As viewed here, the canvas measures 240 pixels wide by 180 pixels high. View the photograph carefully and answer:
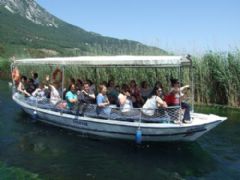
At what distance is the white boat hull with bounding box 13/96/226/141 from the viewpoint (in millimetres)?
13570

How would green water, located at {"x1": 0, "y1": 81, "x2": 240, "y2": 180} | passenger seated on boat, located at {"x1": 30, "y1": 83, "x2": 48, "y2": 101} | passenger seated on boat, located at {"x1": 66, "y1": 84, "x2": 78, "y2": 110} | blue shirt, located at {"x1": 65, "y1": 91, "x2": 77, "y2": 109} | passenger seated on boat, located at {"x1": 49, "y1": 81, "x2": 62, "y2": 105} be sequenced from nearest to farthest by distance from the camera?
green water, located at {"x1": 0, "y1": 81, "x2": 240, "y2": 180}
passenger seated on boat, located at {"x1": 66, "y1": 84, "x2": 78, "y2": 110}
blue shirt, located at {"x1": 65, "y1": 91, "x2": 77, "y2": 109}
passenger seated on boat, located at {"x1": 49, "y1": 81, "x2": 62, "y2": 105}
passenger seated on boat, located at {"x1": 30, "y1": 83, "x2": 48, "y2": 101}

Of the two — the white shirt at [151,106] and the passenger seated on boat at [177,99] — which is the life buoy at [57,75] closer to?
the white shirt at [151,106]

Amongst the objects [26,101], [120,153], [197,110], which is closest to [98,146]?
[120,153]

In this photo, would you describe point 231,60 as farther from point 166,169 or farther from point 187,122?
point 166,169

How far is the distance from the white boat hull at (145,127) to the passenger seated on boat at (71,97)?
396mm

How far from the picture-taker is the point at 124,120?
14727mm

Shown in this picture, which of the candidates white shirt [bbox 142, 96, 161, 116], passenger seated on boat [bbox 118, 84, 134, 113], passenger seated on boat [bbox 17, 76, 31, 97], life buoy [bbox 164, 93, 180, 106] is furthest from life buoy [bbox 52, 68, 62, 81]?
life buoy [bbox 164, 93, 180, 106]

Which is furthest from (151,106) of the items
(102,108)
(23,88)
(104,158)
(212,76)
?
(212,76)

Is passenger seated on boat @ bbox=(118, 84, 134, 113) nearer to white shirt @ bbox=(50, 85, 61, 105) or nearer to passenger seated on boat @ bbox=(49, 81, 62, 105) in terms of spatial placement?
passenger seated on boat @ bbox=(49, 81, 62, 105)

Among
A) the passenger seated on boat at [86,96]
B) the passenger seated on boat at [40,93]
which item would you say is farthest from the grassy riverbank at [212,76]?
the passenger seated on boat at [86,96]

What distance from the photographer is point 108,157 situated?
13289 mm

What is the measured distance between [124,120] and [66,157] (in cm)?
251

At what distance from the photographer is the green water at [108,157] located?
38.5 ft

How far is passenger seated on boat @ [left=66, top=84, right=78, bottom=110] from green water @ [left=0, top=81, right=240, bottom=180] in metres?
1.07
